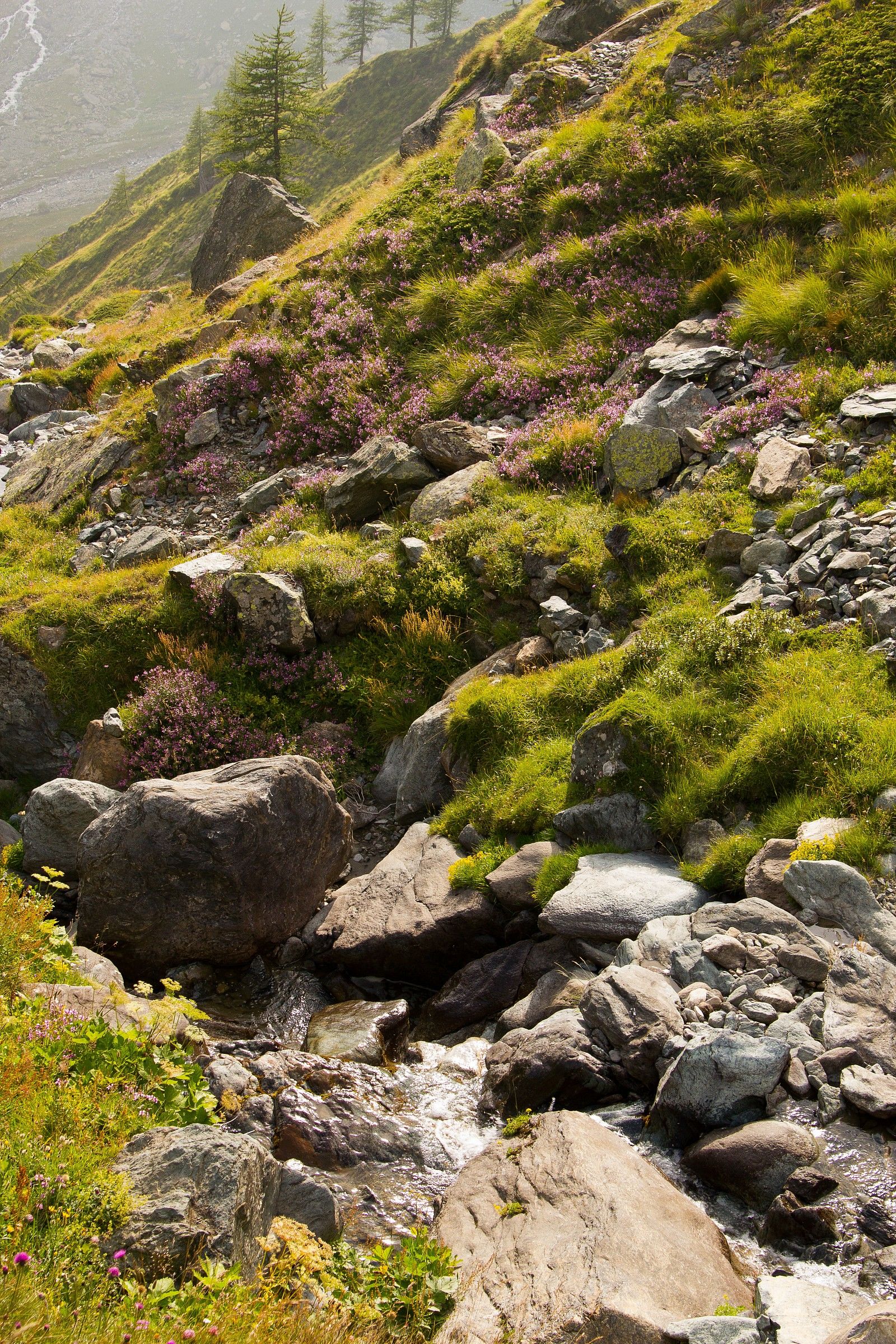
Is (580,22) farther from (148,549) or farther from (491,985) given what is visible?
(491,985)

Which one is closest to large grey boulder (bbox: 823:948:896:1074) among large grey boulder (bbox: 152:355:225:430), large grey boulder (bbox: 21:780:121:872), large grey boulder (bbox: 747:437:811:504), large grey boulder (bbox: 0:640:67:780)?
large grey boulder (bbox: 747:437:811:504)

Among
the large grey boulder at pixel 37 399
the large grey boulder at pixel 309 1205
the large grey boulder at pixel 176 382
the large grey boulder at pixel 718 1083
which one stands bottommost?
the large grey boulder at pixel 718 1083

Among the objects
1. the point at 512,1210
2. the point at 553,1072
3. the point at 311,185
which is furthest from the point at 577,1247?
the point at 311,185

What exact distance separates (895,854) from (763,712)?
2090 millimetres

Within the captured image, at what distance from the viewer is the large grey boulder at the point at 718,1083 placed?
561cm

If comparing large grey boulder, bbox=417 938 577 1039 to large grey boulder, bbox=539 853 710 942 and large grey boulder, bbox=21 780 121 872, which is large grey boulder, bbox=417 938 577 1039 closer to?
large grey boulder, bbox=539 853 710 942

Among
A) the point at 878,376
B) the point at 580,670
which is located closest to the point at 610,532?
the point at 580,670

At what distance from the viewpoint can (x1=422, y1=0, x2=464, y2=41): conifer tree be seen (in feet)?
328

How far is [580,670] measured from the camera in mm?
10500

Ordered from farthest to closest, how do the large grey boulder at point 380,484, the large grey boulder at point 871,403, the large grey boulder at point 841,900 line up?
the large grey boulder at point 380,484 → the large grey boulder at point 871,403 → the large grey boulder at point 841,900

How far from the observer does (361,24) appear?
10362cm

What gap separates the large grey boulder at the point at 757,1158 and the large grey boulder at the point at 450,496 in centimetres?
1049

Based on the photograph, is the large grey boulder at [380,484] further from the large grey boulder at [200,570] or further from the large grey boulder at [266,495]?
the large grey boulder at [200,570]

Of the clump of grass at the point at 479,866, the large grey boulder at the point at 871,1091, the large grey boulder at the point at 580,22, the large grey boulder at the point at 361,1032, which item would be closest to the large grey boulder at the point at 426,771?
the clump of grass at the point at 479,866
